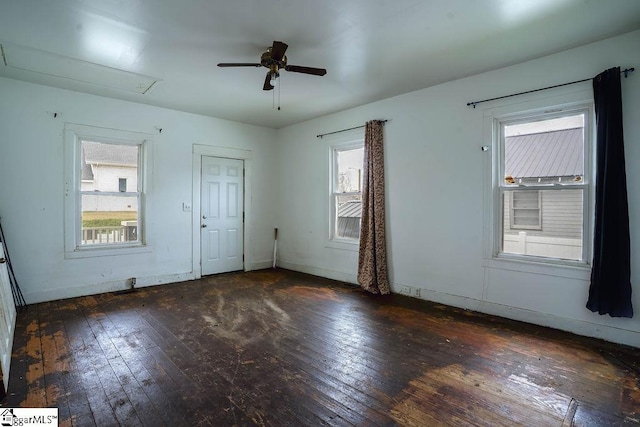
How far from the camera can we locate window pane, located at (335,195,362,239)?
17.6 feet

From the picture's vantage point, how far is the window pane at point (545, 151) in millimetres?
3277

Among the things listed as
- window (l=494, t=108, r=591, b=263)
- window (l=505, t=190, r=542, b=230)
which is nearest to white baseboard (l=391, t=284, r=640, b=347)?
window (l=494, t=108, r=591, b=263)

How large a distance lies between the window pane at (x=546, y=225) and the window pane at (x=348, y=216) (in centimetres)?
217

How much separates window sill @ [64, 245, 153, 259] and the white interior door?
0.97 m

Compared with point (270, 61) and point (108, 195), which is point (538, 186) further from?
point (108, 195)

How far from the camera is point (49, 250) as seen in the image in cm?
419

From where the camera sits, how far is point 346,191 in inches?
216

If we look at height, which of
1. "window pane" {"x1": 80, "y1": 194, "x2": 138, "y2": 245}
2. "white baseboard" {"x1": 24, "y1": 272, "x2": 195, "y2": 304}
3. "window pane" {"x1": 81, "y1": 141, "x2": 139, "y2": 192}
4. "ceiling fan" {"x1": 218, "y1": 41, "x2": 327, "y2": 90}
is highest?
"ceiling fan" {"x1": 218, "y1": 41, "x2": 327, "y2": 90}

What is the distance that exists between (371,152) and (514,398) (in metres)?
3.45

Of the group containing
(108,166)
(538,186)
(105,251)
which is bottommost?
(105,251)

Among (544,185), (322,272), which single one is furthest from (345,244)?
(544,185)

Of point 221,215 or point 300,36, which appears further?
point 221,215

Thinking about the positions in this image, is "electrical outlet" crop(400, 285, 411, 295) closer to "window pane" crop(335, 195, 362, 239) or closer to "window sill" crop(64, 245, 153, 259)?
"window pane" crop(335, 195, 362, 239)

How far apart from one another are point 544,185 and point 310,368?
3.03 m
